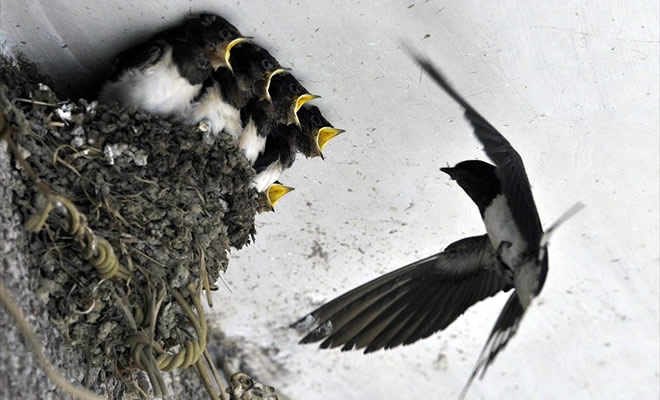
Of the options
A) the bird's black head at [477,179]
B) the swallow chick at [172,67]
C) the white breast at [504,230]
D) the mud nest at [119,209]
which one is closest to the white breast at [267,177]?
the mud nest at [119,209]

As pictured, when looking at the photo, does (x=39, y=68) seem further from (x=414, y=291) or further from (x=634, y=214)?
(x=634, y=214)

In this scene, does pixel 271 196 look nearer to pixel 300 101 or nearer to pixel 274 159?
pixel 274 159

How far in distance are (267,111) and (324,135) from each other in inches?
6.6

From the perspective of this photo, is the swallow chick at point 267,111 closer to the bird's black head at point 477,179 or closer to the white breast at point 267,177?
the white breast at point 267,177

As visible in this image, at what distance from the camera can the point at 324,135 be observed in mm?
2771

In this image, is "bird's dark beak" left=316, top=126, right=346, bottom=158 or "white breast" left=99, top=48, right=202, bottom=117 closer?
"white breast" left=99, top=48, right=202, bottom=117

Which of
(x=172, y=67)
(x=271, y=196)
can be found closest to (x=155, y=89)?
(x=172, y=67)

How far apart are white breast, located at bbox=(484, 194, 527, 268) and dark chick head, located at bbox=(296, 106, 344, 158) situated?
481mm

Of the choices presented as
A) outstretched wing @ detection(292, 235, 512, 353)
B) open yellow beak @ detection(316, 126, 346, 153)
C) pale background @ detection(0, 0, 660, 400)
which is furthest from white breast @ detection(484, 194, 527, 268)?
open yellow beak @ detection(316, 126, 346, 153)

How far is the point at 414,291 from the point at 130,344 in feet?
2.95

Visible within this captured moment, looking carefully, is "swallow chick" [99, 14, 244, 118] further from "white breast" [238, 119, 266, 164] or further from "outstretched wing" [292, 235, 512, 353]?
"outstretched wing" [292, 235, 512, 353]

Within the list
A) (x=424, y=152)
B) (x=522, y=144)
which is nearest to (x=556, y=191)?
(x=522, y=144)

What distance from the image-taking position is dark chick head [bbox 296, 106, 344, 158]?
8.98ft

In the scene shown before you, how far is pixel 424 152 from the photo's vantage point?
286cm
